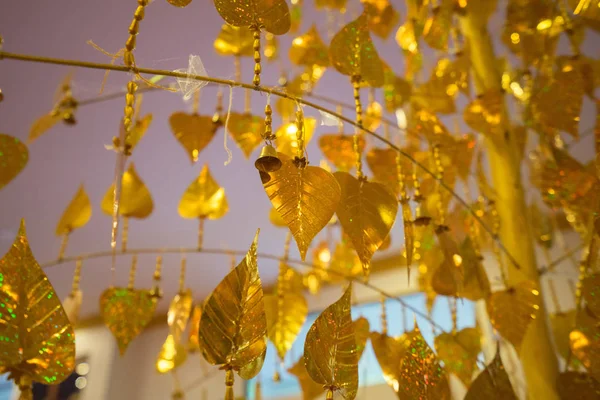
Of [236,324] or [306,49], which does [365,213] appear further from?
[306,49]

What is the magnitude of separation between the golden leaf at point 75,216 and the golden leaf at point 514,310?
1.86 ft

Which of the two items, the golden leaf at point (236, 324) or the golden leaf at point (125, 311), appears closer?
the golden leaf at point (236, 324)

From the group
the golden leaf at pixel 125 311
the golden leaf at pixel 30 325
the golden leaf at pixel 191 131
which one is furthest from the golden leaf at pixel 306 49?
the golden leaf at pixel 30 325

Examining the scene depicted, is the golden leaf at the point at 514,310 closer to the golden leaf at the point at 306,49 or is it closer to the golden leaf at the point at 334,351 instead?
the golden leaf at the point at 334,351

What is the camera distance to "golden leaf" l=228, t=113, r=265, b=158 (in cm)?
68

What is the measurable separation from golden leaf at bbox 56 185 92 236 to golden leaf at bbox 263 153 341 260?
0.42 metres

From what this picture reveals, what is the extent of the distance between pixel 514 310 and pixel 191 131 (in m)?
0.48

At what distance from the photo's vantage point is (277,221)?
0.82m

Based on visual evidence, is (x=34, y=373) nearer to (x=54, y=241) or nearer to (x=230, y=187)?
(x=230, y=187)

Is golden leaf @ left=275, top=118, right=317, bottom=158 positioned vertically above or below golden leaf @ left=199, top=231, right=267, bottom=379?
above

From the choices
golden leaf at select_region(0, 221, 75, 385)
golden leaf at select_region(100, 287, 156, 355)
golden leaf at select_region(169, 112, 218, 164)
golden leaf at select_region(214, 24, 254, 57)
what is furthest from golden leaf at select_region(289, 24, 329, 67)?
golden leaf at select_region(0, 221, 75, 385)

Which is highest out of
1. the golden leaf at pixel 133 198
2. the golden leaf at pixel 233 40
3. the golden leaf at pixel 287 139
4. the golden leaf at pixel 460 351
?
the golden leaf at pixel 233 40

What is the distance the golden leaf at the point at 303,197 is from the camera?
364 mm

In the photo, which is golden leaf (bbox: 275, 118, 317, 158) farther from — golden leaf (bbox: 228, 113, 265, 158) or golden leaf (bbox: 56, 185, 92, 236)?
golden leaf (bbox: 56, 185, 92, 236)
